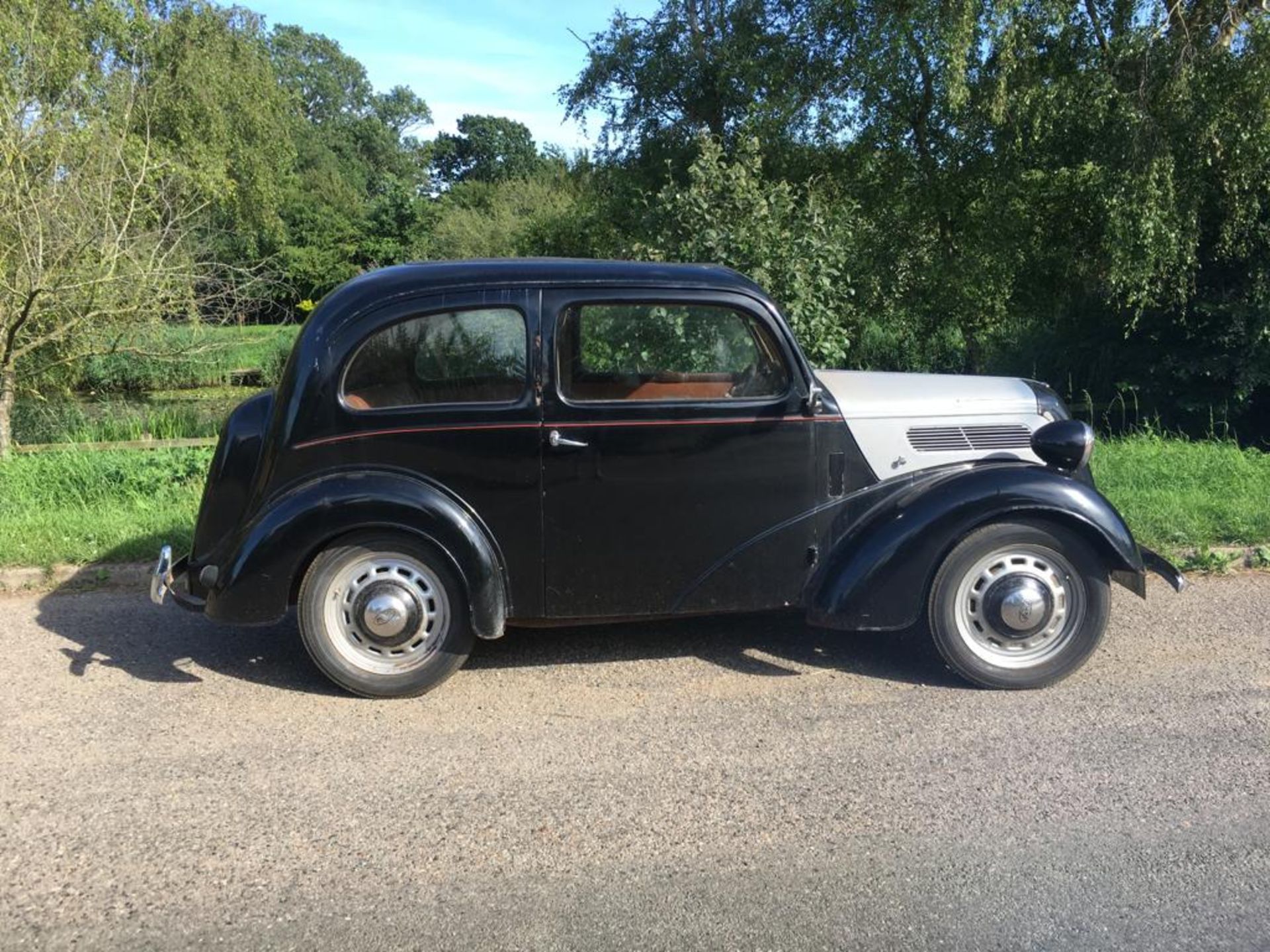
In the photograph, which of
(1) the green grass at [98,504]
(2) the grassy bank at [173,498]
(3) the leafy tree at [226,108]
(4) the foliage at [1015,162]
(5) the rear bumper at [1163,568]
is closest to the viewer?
(5) the rear bumper at [1163,568]

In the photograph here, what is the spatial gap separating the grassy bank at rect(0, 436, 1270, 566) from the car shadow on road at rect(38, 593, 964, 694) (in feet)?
3.35

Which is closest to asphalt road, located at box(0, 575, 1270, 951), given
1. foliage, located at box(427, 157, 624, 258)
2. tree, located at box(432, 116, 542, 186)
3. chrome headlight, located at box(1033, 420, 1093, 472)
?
chrome headlight, located at box(1033, 420, 1093, 472)

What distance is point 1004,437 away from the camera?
4973 millimetres

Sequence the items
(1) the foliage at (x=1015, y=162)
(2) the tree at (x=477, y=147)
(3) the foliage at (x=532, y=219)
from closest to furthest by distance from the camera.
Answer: (1) the foliage at (x=1015, y=162)
(3) the foliage at (x=532, y=219)
(2) the tree at (x=477, y=147)

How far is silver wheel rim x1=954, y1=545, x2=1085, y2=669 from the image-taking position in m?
4.49

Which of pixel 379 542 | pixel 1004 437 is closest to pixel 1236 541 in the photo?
pixel 1004 437

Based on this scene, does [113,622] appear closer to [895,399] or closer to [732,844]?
[732,844]

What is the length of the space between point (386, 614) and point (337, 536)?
403mm

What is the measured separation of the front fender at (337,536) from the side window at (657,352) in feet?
2.57

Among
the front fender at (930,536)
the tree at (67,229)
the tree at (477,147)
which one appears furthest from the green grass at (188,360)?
the tree at (477,147)

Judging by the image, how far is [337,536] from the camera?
4359 millimetres

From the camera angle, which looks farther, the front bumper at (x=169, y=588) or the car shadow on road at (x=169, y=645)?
the car shadow on road at (x=169, y=645)

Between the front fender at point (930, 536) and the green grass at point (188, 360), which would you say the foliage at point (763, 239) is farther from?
the front fender at point (930, 536)

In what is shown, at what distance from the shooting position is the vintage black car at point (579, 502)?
14.4ft
